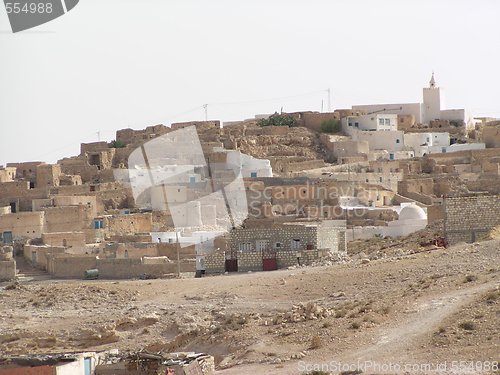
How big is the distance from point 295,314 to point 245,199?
15882 mm

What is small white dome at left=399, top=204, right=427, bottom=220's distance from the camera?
31.4m

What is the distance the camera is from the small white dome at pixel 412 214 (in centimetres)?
3141

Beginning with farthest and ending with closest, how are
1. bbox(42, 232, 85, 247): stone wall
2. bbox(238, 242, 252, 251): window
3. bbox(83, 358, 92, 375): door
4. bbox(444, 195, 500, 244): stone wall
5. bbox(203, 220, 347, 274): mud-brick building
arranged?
1. bbox(42, 232, 85, 247): stone wall
2. bbox(238, 242, 252, 251): window
3. bbox(203, 220, 347, 274): mud-brick building
4. bbox(444, 195, 500, 244): stone wall
5. bbox(83, 358, 92, 375): door

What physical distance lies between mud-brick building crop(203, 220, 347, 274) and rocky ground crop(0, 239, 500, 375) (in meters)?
0.86

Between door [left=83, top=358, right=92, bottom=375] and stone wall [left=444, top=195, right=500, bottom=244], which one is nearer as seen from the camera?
door [left=83, top=358, right=92, bottom=375]

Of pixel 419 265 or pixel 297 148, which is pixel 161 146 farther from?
pixel 419 265

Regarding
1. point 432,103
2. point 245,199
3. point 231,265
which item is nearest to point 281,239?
point 231,265

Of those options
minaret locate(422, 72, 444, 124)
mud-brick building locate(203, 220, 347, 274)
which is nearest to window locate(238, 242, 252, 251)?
mud-brick building locate(203, 220, 347, 274)

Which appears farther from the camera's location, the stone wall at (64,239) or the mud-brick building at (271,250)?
the stone wall at (64,239)

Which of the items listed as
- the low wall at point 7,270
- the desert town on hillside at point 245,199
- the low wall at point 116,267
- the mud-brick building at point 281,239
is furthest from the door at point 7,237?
the mud-brick building at point 281,239

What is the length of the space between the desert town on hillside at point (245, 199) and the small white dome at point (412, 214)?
0.13 feet

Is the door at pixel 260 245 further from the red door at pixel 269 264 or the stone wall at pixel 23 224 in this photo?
the stone wall at pixel 23 224

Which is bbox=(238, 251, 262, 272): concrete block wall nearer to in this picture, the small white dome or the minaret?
the small white dome

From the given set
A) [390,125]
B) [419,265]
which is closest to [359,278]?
[419,265]
